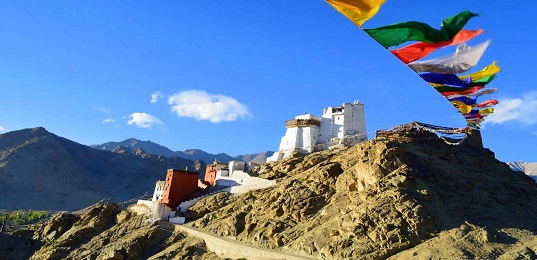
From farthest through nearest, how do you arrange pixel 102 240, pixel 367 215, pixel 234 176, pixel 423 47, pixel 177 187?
pixel 234 176 < pixel 177 187 < pixel 102 240 < pixel 367 215 < pixel 423 47

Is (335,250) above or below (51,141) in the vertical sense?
below

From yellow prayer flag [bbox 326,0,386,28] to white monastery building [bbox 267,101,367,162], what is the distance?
39.2 m

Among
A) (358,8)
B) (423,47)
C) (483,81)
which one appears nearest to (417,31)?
(423,47)

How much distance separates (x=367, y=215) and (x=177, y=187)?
24070 mm

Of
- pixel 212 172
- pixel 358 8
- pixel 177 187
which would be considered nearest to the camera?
pixel 358 8

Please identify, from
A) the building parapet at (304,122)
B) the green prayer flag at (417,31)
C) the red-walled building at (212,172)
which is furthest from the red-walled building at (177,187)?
the green prayer flag at (417,31)

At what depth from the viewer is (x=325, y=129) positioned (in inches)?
2217

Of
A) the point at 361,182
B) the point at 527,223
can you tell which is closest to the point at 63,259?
the point at 361,182

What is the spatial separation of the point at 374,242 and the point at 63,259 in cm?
3025

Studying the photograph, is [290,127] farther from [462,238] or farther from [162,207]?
[462,238]

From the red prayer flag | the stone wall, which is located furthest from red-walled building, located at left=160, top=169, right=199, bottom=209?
the red prayer flag

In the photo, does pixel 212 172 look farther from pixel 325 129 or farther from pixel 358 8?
pixel 358 8

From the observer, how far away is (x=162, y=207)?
147 ft

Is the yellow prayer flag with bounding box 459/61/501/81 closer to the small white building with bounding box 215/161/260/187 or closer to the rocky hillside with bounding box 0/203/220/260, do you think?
the rocky hillside with bounding box 0/203/220/260
